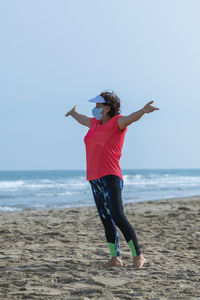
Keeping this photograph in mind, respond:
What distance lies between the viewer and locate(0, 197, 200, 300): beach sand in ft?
10.8

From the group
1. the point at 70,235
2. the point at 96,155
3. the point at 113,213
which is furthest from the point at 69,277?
the point at 70,235

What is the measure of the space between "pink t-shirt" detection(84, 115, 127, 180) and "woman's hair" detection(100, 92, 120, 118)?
0.11 m

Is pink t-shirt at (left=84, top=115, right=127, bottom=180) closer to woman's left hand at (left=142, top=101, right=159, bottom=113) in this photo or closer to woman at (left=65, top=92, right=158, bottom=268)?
woman at (left=65, top=92, right=158, bottom=268)

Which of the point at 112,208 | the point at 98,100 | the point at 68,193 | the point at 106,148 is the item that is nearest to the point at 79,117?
the point at 98,100

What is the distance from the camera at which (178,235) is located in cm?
606

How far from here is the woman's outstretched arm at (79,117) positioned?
14.3ft

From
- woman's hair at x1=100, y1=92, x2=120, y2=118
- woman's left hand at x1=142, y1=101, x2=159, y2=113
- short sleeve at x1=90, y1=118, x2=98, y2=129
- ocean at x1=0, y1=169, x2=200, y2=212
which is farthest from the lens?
ocean at x1=0, y1=169, x2=200, y2=212

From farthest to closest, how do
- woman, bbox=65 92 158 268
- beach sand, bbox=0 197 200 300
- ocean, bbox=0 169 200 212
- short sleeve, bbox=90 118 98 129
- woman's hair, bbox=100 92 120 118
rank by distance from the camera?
1. ocean, bbox=0 169 200 212
2. short sleeve, bbox=90 118 98 129
3. woman's hair, bbox=100 92 120 118
4. woman, bbox=65 92 158 268
5. beach sand, bbox=0 197 200 300

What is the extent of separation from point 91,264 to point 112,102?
5.34 feet

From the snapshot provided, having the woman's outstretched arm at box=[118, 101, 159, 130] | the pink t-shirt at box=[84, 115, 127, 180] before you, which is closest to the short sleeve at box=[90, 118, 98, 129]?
the pink t-shirt at box=[84, 115, 127, 180]

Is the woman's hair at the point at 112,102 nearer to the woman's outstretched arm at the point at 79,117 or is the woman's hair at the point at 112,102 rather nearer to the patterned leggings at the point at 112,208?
the woman's outstretched arm at the point at 79,117

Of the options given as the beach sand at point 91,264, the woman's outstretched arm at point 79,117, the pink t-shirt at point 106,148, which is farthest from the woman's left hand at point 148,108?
the beach sand at point 91,264

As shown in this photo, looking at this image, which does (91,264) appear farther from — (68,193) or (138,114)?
(68,193)

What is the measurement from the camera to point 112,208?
3.89m
